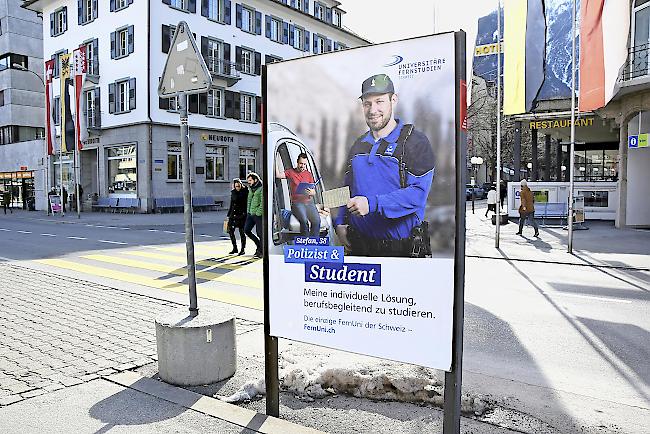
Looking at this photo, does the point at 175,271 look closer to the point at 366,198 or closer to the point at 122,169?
the point at 366,198

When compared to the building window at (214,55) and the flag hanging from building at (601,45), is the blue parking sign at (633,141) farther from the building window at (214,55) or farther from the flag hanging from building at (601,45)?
the building window at (214,55)

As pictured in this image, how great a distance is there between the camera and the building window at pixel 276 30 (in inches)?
1676

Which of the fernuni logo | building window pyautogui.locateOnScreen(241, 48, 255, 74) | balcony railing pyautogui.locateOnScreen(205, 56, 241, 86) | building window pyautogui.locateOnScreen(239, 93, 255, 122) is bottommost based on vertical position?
the fernuni logo

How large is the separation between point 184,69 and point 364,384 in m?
3.00

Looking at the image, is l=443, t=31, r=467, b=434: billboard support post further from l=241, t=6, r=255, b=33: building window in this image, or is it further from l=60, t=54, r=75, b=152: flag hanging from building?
l=241, t=6, r=255, b=33: building window

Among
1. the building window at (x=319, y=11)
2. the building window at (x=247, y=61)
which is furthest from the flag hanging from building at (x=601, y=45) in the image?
the building window at (x=319, y=11)

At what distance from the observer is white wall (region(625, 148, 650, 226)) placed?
2005 centimetres

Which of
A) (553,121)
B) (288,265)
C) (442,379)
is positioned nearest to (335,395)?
(442,379)

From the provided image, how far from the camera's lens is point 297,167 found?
3.72 metres

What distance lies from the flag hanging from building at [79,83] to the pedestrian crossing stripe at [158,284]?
18.4 metres

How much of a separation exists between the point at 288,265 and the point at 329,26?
47401 mm

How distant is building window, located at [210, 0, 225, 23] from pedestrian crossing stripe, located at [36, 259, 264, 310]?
28.6 metres

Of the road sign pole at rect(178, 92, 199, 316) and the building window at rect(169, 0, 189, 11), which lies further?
the building window at rect(169, 0, 189, 11)

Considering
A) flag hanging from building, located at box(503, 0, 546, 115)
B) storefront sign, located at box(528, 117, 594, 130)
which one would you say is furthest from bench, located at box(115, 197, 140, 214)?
flag hanging from building, located at box(503, 0, 546, 115)
